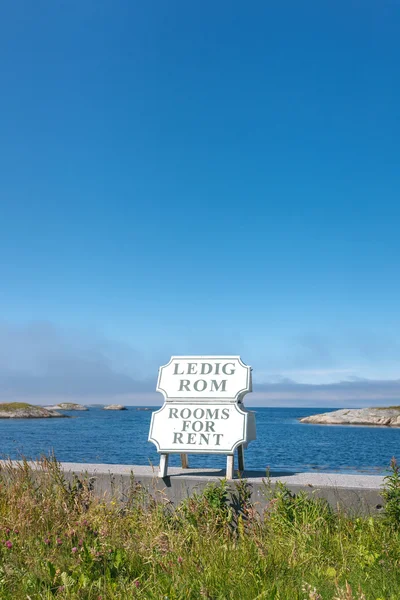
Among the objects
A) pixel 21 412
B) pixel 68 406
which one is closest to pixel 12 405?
pixel 21 412

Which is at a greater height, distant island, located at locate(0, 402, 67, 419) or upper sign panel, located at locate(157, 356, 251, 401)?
upper sign panel, located at locate(157, 356, 251, 401)

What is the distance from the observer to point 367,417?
98125 millimetres

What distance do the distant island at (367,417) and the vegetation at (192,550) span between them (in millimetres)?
91341

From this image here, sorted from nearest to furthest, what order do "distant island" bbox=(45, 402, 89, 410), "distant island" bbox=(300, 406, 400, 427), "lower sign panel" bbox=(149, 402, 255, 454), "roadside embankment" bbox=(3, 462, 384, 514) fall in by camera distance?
"roadside embankment" bbox=(3, 462, 384, 514) < "lower sign panel" bbox=(149, 402, 255, 454) < "distant island" bbox=(300, 406, 400, 427) < "distant island" bbox=(45, 402, 89, 410)

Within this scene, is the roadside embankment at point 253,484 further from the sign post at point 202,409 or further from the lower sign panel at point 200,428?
the lower sign panel at point 200,428

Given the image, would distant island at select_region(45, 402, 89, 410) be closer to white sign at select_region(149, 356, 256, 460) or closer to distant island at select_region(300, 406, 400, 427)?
distant island at select_region(300, 406, 400, 427)

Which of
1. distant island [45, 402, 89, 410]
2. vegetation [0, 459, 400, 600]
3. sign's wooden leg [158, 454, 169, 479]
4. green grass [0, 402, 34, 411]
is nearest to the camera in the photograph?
vegetation [0, 459, 400, 600]

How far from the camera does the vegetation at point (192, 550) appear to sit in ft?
14.4

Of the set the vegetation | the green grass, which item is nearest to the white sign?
the vegetation

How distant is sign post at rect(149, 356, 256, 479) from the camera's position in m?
8.30

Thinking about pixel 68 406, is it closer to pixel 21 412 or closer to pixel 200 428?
pixel 21 412

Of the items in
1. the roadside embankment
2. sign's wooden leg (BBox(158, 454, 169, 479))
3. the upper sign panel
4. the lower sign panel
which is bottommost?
the roadside embankment

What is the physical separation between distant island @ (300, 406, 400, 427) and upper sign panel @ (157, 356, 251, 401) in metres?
89.9

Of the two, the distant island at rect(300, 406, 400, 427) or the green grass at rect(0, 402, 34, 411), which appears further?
the green grass at rect(0, 402, 34, 411)
